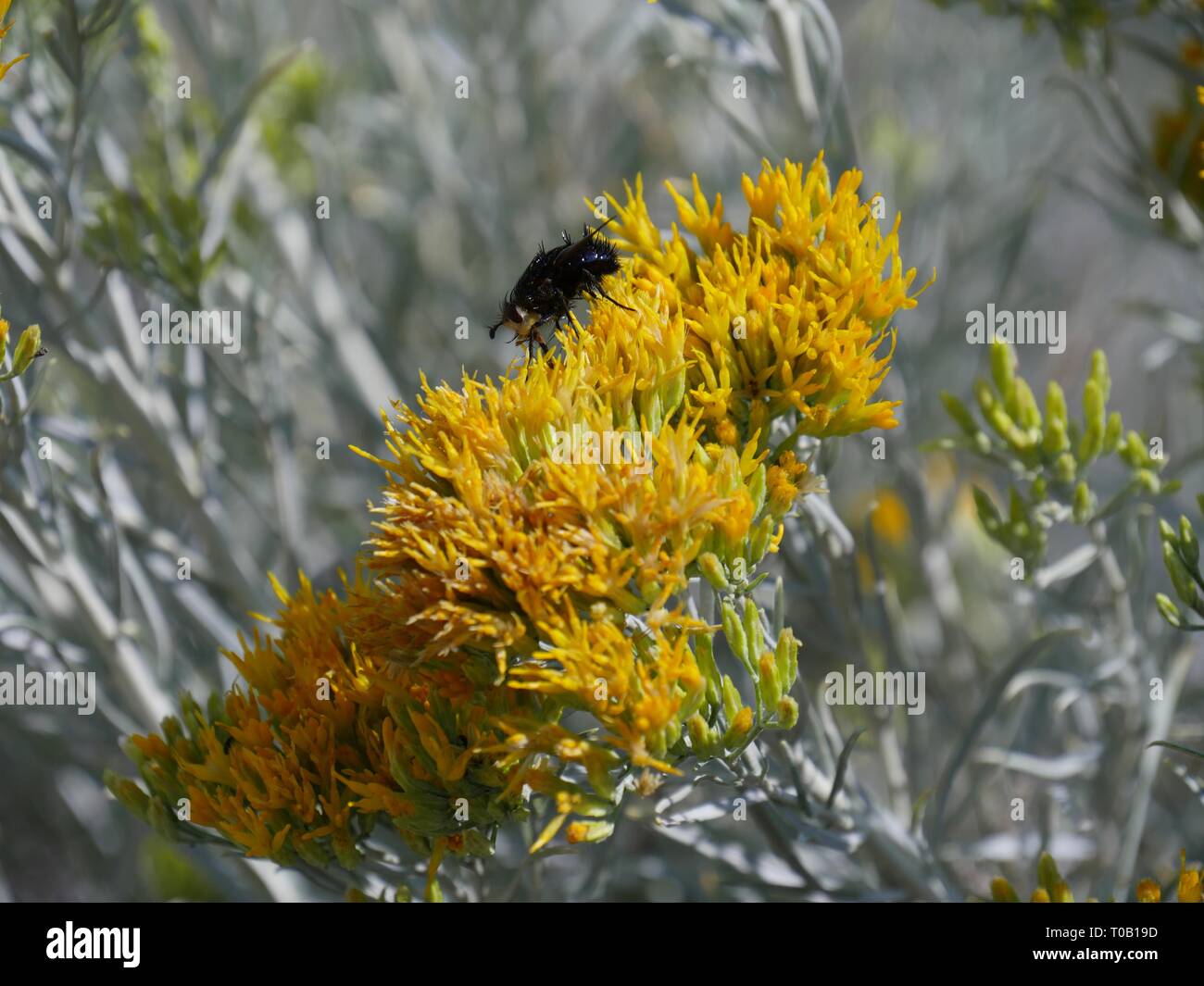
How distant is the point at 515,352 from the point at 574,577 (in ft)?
7.61

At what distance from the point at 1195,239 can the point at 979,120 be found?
1627mm

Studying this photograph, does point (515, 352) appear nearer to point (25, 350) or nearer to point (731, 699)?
point (25, 350)

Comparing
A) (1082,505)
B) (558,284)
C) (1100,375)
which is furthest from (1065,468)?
(558,284)

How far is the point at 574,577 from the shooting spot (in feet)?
5.11

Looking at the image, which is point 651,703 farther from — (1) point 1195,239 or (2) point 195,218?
(1) point 1195,239

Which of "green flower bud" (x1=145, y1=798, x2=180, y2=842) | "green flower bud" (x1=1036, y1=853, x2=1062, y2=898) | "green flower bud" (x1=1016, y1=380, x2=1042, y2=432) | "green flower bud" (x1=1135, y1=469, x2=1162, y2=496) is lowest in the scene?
"green flower bud" (x1=1036, y1=853, x2=1062, y2=898)

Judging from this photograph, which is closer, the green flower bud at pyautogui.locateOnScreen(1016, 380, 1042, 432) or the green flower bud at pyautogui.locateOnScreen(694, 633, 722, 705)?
the green flower bud at pyautogui.locateOnScreen(694, 633, 722, 705)

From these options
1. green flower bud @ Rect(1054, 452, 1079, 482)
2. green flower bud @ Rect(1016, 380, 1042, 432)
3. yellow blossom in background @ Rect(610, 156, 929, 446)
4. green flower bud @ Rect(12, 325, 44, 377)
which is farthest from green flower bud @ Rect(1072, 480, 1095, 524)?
green flower bud @ Rect(12, 325, 44, 377)

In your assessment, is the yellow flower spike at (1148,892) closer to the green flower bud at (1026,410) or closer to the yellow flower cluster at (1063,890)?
the yellow flower cluster at (1063,890)

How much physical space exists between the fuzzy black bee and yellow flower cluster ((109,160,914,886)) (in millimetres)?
83

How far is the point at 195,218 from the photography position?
2.52 meters

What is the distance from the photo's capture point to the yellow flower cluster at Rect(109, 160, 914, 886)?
158cm

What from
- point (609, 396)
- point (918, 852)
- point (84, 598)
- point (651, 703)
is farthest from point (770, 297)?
point (84, 598)

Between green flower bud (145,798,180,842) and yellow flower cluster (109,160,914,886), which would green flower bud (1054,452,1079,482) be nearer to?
yellow flower cluster (109,160,914,886)
